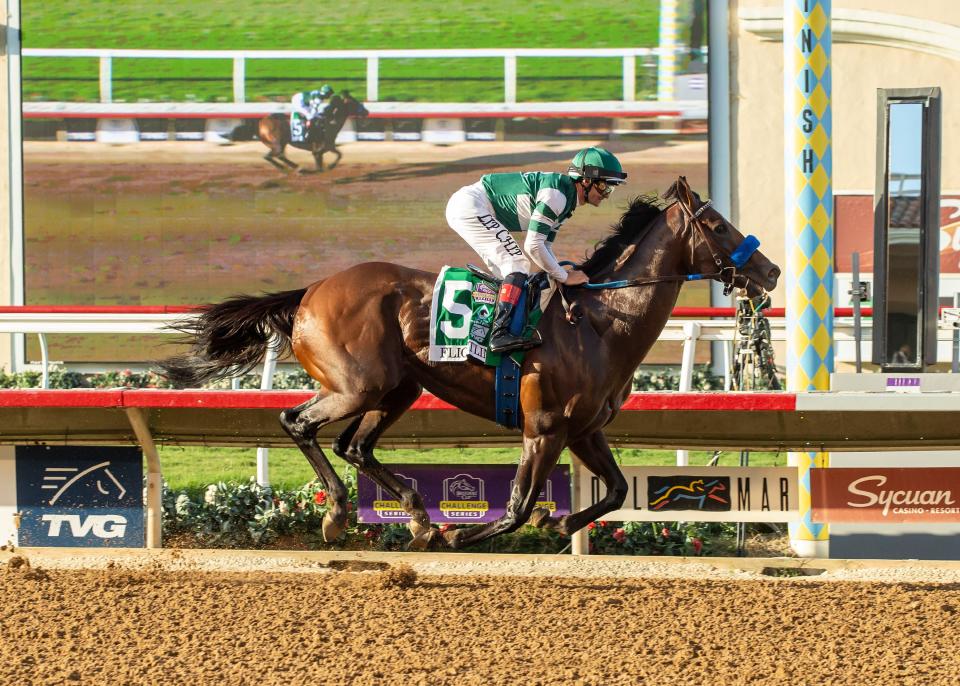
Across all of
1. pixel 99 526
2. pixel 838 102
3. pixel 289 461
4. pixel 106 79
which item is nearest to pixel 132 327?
pixel 99 526

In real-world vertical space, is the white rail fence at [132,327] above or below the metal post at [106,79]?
below

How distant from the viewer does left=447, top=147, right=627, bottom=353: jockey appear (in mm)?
4605

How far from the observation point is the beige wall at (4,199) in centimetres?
1023

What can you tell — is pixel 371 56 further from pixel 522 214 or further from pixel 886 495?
pixel 886 495

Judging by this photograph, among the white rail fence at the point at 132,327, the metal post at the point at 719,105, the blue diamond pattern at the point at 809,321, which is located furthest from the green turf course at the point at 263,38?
the blue diamond pattern at the point at 809,321

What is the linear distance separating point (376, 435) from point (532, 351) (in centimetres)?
84

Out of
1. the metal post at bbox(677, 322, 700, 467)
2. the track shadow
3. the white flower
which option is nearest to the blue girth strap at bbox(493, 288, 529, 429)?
the metal post at bbox(677, 322, 700, 467)

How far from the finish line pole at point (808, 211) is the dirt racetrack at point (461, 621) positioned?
85 cm

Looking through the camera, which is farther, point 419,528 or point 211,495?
point 211,495

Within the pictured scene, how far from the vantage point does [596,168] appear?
15.3ft

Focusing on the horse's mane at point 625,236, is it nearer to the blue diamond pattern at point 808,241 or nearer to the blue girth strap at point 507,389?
the blue girth strap at point 507,389

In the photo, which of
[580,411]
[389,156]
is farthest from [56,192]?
[580,411]

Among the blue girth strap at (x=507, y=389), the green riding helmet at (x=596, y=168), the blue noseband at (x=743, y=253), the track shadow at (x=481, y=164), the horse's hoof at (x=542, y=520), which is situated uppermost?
the track shadow at (x=481, y=164)

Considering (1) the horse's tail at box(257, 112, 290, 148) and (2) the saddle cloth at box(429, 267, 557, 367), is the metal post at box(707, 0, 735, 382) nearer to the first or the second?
(1) the horse's tail at box(257, 112, 290, 148)
